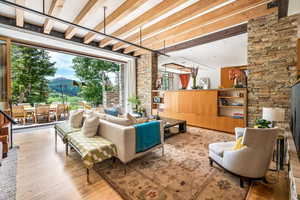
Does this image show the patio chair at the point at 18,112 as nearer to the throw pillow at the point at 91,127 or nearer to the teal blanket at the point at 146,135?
the throw pillow at the point at 91,127

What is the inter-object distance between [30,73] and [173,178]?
25.8 feet

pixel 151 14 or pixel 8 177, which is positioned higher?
pixel 151 14

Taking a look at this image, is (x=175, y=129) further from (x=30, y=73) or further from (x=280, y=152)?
(x=30, y=73)

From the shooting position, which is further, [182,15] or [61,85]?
[61,85]

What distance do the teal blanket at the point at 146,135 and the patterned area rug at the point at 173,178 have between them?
0.33 metres

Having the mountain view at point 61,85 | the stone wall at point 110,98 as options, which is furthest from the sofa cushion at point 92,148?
the mountain view at point 61,85

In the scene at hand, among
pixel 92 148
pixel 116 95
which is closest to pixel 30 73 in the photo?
pixel 116 95

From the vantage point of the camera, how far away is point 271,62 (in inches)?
130

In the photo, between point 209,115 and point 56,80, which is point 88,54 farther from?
point 209,115

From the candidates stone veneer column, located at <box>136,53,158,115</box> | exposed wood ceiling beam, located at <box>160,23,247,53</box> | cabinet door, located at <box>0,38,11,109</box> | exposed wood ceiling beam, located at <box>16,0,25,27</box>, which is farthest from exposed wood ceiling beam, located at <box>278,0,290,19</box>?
cabinet door, located at <box>0,38,11,109</box>

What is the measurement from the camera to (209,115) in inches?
183

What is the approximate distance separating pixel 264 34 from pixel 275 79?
45.2 inches

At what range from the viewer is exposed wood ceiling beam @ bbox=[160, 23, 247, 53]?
3.89 meters

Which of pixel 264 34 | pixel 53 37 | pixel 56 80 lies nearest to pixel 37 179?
pixel 53 37
